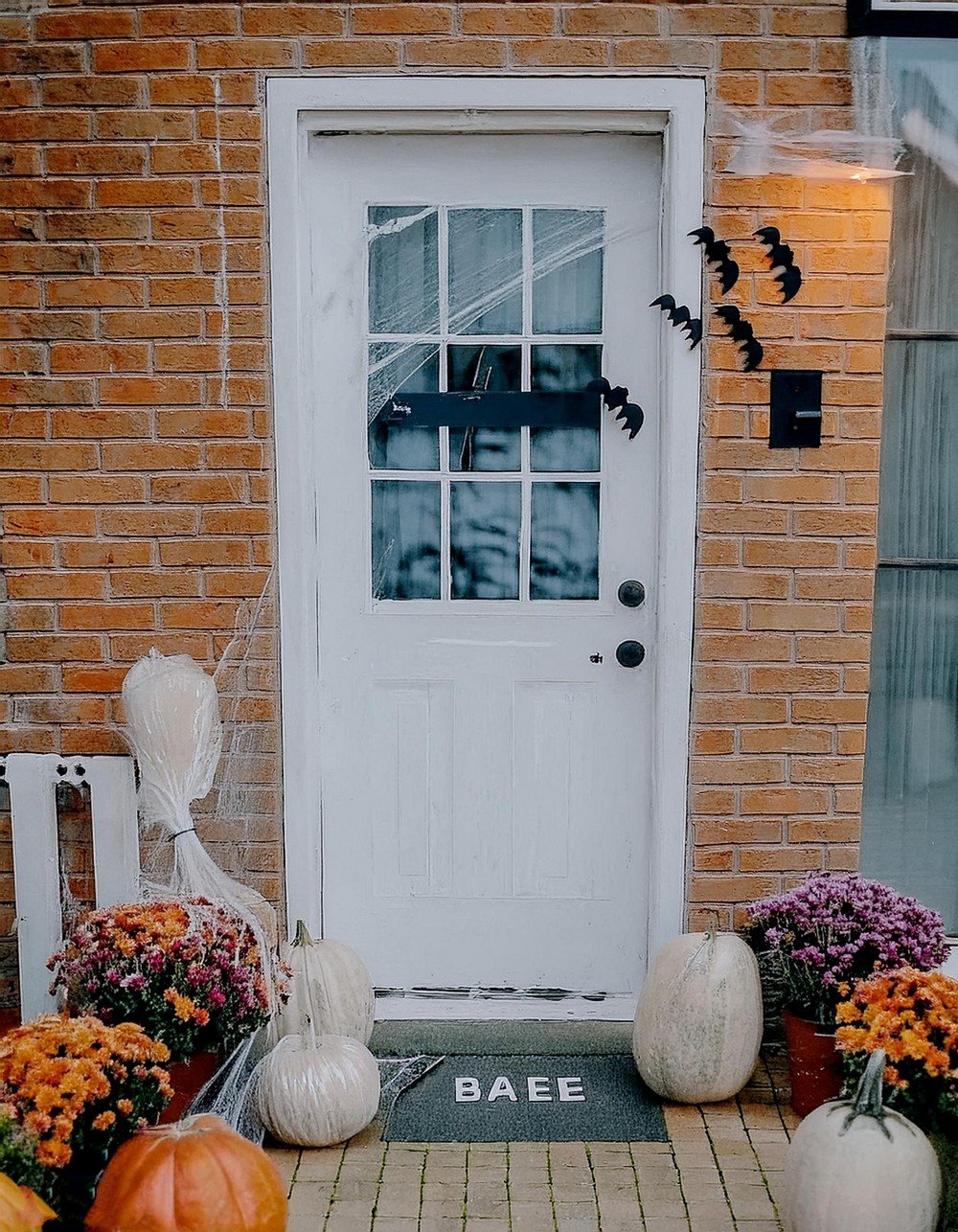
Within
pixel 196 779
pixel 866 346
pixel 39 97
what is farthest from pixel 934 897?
pixel 39 97

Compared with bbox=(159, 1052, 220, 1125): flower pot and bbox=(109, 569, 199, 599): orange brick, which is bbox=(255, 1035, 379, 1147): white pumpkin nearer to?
bbox=(159, 1052, 220, 1125): flower pot

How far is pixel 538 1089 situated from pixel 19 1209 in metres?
1.47

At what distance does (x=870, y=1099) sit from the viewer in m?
2.43

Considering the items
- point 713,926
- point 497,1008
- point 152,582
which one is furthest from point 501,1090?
point 152,582

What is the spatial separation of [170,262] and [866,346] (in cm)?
195

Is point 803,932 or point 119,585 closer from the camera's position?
point 803,932

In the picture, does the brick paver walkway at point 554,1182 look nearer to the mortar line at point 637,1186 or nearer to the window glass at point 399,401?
the mortar line at point 637,1186

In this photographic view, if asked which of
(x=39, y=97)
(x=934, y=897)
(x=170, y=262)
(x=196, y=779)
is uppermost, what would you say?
(x=39, y=97)

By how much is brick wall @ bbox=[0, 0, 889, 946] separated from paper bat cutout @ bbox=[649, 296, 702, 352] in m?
0.05

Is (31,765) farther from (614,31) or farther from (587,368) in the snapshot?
(614,31)

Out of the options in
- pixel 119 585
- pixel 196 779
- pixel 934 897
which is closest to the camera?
pixel 196 779

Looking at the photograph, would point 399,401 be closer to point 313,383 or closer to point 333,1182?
point 313,383

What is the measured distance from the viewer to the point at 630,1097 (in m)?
3.17

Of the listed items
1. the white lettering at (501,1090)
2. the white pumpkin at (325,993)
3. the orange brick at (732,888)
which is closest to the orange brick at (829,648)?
the orange brick at (732,888)
